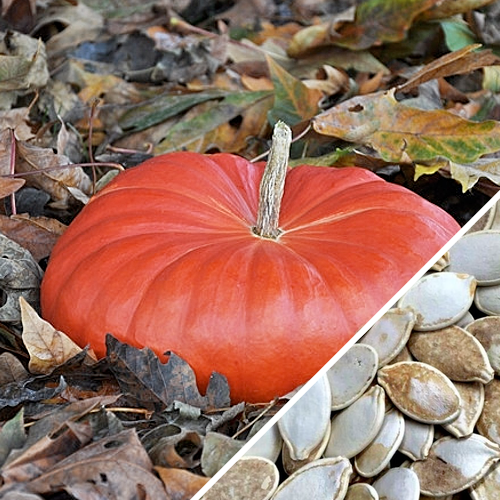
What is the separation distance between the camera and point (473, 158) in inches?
52.2

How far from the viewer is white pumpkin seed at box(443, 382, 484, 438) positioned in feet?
2.45

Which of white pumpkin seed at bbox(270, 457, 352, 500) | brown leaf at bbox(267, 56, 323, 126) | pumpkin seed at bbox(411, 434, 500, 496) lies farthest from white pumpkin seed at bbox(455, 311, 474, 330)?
brown leaf at bbox(267, 56, 323, 126)

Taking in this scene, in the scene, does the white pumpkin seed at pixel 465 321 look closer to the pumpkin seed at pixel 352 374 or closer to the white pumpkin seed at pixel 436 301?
the white pumpkin seed at pixel 436 301

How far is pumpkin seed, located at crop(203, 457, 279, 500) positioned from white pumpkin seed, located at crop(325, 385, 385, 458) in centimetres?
7

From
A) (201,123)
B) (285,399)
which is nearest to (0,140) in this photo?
(201,123)

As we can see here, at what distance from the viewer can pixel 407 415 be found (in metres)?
0.74

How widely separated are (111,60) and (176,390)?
1.23m

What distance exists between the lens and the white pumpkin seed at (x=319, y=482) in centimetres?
65

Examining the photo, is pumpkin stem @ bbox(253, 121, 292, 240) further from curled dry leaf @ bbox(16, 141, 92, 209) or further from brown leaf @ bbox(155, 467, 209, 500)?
brown leaf @ bbox(155, 467, 209, 500)

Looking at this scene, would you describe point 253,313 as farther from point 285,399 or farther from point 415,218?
point 415,218

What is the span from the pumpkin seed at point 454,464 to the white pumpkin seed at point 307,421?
4.1 inches

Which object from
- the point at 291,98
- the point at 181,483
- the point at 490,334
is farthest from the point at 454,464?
the point at 291,98

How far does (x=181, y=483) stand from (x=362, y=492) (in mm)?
154

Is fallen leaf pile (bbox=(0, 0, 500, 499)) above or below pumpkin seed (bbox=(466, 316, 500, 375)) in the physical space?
below
